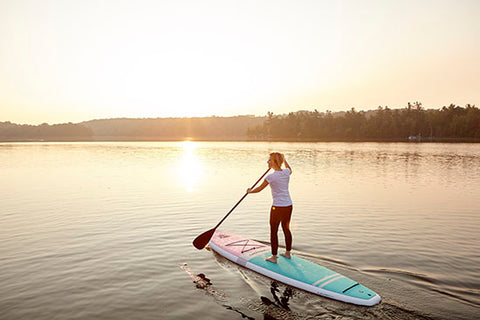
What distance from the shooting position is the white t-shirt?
8.00m

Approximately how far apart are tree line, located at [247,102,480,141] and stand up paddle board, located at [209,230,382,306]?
143884 mm

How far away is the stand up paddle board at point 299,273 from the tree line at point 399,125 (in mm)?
143884

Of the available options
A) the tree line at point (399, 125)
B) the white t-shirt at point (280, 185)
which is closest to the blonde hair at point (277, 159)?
the white t-shirt at point (280, 185)

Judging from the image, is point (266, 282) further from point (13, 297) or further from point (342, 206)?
point (342, 206)

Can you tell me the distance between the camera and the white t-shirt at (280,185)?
7996 millimetres

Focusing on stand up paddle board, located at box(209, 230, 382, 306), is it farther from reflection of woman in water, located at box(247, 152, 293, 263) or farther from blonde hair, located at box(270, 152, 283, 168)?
blonde hair, located at box(270, 152, 283, 168)

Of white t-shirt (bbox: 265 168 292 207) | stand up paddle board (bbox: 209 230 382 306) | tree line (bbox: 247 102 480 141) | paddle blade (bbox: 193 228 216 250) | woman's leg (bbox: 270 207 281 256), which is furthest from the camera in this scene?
tree line (bbox: 247 102 480 141)

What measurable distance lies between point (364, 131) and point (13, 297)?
157877 millimetres

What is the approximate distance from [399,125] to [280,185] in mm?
155758

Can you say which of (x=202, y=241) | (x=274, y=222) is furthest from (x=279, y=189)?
(x=202, y=241)

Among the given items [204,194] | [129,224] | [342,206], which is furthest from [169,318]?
[204,194]

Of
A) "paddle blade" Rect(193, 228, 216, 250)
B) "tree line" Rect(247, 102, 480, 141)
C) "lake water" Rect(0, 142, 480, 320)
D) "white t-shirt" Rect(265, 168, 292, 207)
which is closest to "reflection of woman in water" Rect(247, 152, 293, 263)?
"white t-shirt" Rect(265, 168, 292, 207)

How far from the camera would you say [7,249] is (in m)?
10.9

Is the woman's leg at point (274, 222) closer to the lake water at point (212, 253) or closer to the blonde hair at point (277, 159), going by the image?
the lake water at point (212, 253)
